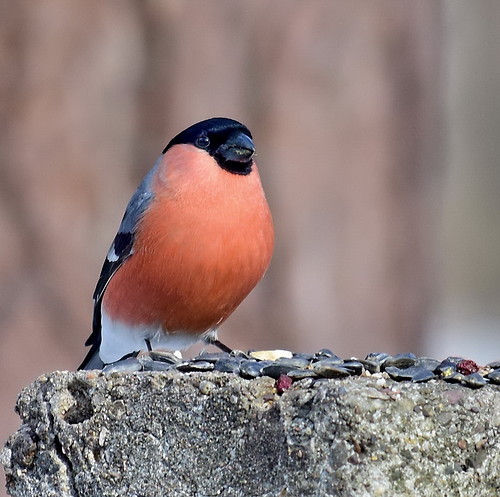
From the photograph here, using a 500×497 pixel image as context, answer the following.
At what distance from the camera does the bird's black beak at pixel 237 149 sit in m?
4.50

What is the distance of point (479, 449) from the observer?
8.30ft

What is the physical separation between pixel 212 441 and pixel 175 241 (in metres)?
1.81

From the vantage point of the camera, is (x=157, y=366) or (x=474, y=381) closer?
(x=474, y=381)

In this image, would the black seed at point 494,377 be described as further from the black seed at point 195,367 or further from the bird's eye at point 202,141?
the bird's eye at point 202,141

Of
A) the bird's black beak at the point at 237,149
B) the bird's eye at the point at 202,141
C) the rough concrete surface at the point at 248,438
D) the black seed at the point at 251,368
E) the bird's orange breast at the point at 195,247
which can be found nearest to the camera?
the rough concrete surface at the point at 248,438

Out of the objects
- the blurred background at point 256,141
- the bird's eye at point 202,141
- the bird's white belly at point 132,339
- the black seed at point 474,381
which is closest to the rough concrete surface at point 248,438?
the black seed at point 474,381

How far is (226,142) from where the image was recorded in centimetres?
455

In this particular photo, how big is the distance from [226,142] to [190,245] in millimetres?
473

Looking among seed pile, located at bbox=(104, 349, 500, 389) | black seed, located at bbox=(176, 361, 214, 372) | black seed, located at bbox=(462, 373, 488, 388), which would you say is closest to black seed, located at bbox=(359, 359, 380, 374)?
seed pile, located at bbox=(104, 349, 500, 389)

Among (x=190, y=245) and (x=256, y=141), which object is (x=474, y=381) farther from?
(x=256, y=141)

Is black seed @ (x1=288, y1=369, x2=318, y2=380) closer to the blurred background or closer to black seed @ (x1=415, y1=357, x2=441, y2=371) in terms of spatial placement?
black seed @ (x1=415, y1=357, x2=441, y2=371)

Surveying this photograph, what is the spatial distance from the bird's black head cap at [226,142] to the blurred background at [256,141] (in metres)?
2.12

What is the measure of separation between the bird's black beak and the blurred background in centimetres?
223

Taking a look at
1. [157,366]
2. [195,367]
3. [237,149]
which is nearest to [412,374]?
[195,367]
